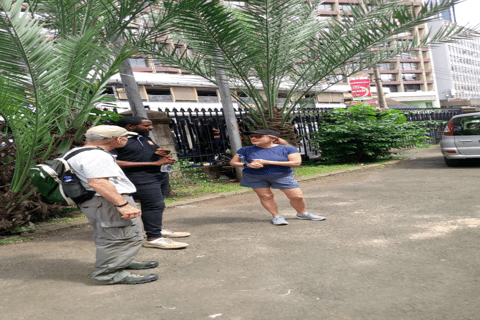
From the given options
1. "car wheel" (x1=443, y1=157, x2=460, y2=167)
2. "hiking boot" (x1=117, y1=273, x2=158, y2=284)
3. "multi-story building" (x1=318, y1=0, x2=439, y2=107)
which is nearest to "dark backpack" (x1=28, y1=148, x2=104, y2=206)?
"hiking boot" (x1=117, y1=273, x2=158, y2=284)

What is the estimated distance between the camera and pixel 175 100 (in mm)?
34062

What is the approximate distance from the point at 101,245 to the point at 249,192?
555cm

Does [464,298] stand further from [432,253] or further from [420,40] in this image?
[420,40]

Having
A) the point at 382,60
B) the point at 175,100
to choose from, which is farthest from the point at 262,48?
the point at 175,100

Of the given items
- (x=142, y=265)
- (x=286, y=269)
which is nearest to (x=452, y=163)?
(x=286, y=269)

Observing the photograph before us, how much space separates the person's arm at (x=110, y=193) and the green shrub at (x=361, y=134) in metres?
9.93

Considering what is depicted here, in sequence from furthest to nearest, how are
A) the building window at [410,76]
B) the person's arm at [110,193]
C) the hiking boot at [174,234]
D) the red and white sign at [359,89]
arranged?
the building window at [410,76], the red and white sign at [359,89], the hiking boot at [174,234], the person's arm at [110,193]

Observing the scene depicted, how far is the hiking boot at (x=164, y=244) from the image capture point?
15.8 feet

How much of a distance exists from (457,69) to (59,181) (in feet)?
426

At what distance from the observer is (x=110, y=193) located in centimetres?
350

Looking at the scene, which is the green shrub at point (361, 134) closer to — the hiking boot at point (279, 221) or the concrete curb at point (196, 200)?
the concrete curb at point (196, 200)

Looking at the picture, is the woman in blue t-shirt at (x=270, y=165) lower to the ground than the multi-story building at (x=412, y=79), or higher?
lower

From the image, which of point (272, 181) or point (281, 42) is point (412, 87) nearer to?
point (281, 42)

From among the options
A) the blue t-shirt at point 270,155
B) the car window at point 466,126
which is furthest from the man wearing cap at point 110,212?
the car window at point 466,126
